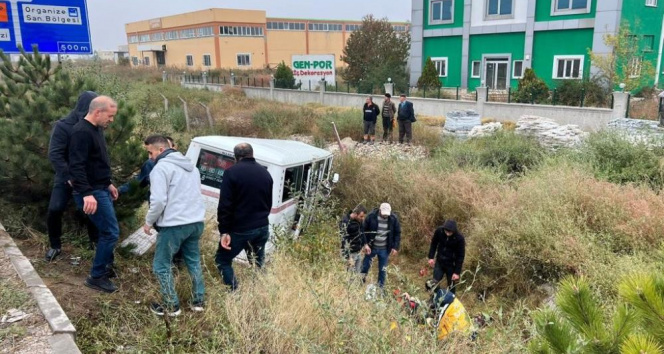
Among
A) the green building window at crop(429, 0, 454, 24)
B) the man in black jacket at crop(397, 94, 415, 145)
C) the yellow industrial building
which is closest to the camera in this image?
the man in black jacket at crop(397, 94, 415, 145)

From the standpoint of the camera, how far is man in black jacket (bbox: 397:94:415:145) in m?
13.2

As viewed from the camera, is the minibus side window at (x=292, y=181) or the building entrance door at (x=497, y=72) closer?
the minibus side window at (x=292, y=181)

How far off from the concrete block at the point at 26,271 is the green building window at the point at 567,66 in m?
22.6

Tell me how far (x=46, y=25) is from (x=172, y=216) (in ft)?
21.2

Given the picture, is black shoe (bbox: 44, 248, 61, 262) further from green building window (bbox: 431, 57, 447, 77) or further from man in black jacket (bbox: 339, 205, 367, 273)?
green building window (bbox: 431, 57, 447, 77)

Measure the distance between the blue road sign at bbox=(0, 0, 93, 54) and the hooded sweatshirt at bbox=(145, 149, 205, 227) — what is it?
19.4 ft

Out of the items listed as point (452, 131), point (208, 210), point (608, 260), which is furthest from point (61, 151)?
point (452, 131)

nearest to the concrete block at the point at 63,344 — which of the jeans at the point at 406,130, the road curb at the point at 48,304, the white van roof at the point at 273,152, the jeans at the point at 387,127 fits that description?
the road curb at the point at 48,304

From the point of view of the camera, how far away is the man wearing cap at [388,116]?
13.8 meters

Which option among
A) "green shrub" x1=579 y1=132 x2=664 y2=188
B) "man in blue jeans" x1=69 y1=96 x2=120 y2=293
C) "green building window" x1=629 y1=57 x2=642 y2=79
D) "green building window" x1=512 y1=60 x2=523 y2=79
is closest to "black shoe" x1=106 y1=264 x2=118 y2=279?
"man in blue jeans" x1=69 y1=96 x2=120 y2=293

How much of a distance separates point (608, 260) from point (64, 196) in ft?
19.5

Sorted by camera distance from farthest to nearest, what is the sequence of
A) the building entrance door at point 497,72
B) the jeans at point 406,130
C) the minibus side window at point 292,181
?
1. the building entrance door at point 497,72
2. the jeans at point 406,130
3. the minibus side window at point 292,181

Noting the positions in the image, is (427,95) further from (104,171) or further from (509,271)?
(104,171)

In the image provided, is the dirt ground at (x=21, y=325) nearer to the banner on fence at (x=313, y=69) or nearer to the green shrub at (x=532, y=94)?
the green shrub at (x=532, y=94)
